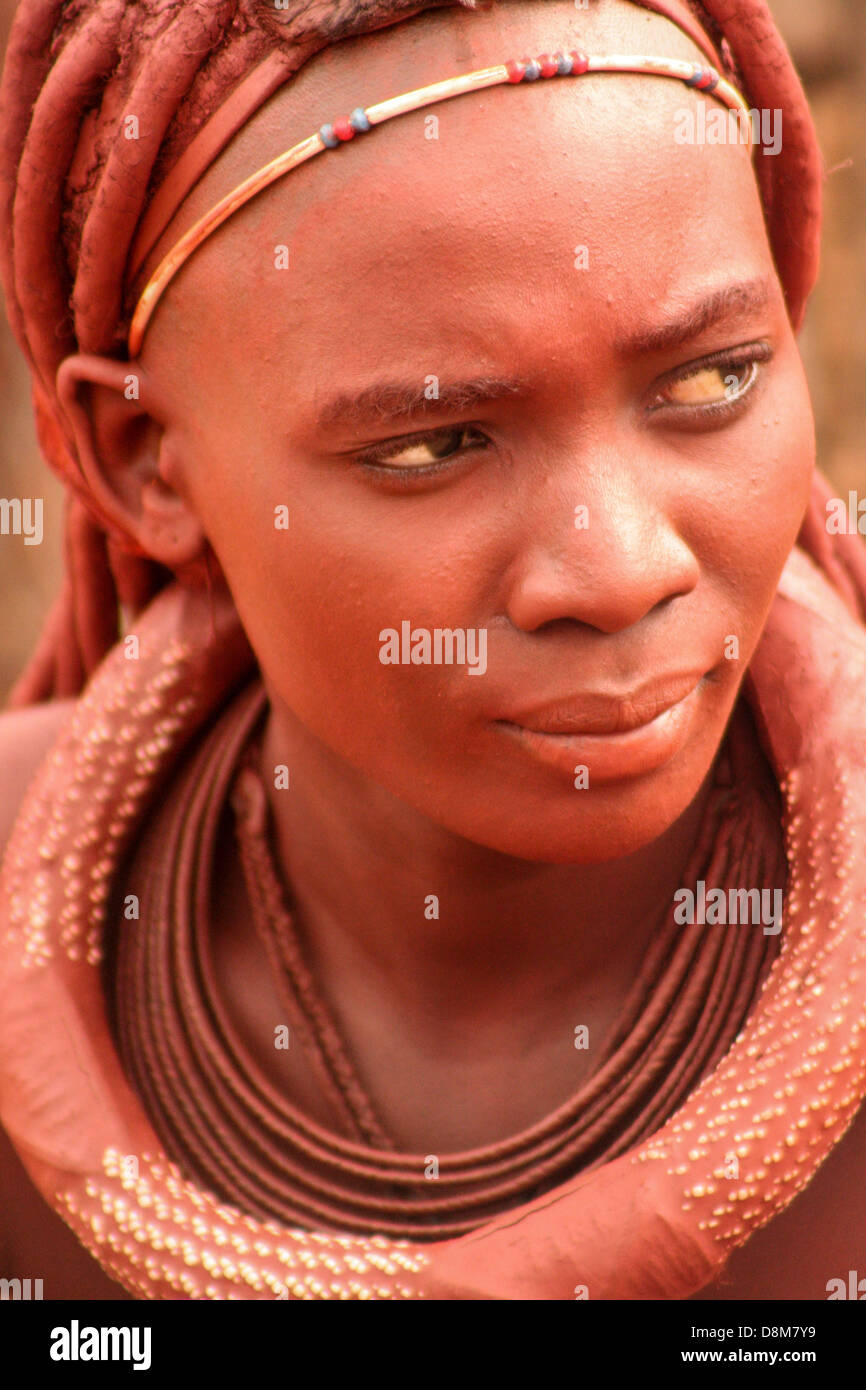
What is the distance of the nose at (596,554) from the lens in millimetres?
1398

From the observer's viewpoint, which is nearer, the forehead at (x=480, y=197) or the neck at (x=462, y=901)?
the forehead at (x=480, y=197)

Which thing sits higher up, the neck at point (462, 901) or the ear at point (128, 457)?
the ear at point (128, 457)

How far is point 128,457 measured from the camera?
1.79 m

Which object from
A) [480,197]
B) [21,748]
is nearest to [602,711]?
[480,197]

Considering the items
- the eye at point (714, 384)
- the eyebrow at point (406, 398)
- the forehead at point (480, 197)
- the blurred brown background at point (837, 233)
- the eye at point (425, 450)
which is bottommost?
the eye at point (425, 450)

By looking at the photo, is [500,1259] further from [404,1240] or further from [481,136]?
[481,136]

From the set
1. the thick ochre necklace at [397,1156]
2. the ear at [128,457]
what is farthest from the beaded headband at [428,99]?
the thick ochre necklace at [397,1156]

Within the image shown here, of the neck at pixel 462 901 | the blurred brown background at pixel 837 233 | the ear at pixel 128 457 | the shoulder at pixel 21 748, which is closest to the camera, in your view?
the ear at pixel 128 457

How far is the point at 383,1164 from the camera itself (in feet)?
5.94

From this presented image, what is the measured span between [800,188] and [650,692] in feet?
2.13

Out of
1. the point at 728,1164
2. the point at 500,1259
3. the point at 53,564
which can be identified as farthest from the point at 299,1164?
the point at 53,564

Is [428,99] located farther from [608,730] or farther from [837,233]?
[837,233]

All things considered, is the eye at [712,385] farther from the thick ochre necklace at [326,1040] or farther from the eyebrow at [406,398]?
the thick ochre necklace at [326,1040]

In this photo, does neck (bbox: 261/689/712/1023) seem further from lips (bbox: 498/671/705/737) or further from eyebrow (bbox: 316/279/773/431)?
eyebrow (bbox: 316/279/773/431)
